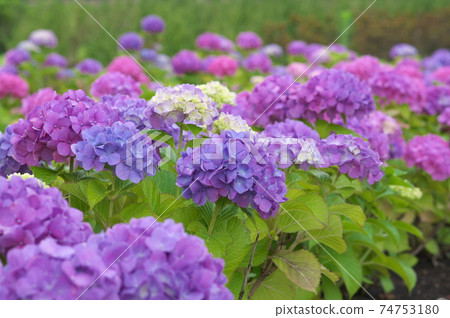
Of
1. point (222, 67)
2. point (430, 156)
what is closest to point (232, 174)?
point (430, 156)

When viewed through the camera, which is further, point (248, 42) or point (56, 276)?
point (248, 42)

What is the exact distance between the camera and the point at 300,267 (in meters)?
1.98

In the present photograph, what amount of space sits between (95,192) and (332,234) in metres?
0.85

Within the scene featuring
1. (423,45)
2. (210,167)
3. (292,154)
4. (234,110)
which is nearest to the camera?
(210,167)

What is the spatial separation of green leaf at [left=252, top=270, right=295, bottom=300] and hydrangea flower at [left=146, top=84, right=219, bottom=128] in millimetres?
643

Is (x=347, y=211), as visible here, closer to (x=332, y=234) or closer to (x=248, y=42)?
(x=332, y=234)

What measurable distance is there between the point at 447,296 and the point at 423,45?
382 inches

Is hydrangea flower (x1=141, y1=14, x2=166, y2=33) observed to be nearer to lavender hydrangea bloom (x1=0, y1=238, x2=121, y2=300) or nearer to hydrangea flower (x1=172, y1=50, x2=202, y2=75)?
hydrangea flower (x1=172, y1=50, x2=202, y2=75)

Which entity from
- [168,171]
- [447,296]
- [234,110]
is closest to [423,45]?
[447,296]

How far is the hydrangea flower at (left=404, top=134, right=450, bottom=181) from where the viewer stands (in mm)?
3395

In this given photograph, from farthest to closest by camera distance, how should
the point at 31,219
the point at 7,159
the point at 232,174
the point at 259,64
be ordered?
the point at 259,64 < the point at 7,159 < the point at 232,174 < the point at 31,219

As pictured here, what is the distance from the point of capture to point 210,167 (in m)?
1.61

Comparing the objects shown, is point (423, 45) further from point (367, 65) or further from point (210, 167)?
point (210, 167)

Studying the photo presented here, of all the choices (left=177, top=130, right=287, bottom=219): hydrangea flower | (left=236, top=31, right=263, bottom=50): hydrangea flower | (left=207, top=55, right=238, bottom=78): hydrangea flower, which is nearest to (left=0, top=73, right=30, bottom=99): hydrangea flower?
(left=207, top=55, right=238, bottom=78): hydrangea flower
